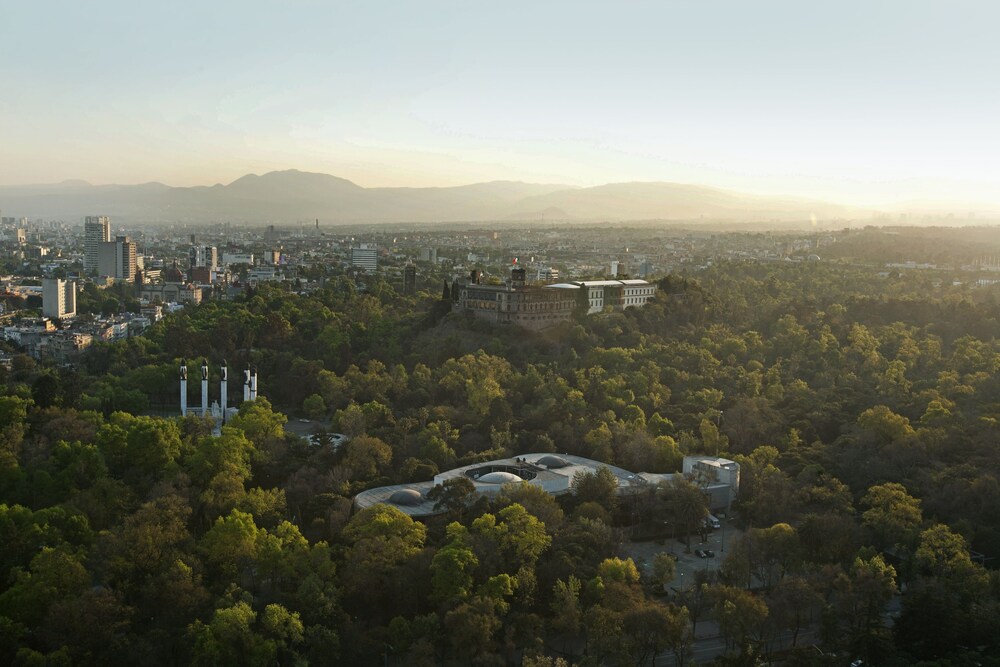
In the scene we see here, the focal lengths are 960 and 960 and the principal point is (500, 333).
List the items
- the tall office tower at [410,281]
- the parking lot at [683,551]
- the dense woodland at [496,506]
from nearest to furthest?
1. the dense woodland at [496,506]
2. the parking lot at [683,551]
3. the tall office tower at [410,281]

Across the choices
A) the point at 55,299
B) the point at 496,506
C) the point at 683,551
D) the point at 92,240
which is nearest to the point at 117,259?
the point at 92,240

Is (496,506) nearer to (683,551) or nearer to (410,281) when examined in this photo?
(683,551)

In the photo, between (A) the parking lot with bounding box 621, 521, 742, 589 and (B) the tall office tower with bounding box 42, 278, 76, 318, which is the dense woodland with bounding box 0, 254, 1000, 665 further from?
(B) the tall office tower with bounding box 42, 278, 76, 318

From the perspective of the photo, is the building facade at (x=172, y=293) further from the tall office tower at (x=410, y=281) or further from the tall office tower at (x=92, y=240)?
the tall office tower at (x=410, y=281)

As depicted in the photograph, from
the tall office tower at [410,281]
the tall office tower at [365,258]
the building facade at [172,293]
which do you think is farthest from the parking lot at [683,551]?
the tall office tower at [365,258]

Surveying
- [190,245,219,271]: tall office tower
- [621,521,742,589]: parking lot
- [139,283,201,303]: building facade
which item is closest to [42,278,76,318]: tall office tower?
[139,283,201,303]: building facade

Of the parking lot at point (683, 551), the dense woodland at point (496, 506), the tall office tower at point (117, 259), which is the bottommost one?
the parking lot at point (683, 551)
